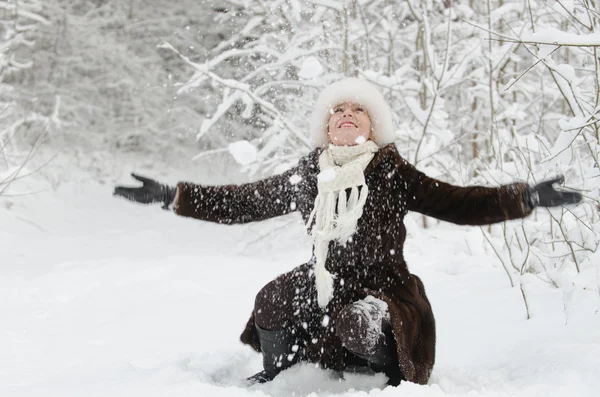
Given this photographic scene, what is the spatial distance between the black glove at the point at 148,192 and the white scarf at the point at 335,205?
531 mm

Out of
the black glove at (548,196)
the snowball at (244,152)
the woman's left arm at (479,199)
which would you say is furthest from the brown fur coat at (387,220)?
the snowball at (244,152)

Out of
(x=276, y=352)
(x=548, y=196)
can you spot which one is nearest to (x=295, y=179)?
(x=276, y=352)

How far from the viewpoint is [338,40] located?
6.20 meters

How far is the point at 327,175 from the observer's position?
6.59ft

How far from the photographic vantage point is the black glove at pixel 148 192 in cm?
199

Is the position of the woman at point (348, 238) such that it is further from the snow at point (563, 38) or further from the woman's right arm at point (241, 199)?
the snow at point (563, 38)

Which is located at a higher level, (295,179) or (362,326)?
(295,179)

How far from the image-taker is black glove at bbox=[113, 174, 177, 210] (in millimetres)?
1989

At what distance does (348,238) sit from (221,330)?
132 cm

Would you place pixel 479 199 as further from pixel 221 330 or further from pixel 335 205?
pixel 221 330

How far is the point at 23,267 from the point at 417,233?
4.02 m

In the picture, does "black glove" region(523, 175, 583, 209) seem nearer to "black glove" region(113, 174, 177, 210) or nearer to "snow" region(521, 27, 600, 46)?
"snow" region(521, 27, 600, 46)

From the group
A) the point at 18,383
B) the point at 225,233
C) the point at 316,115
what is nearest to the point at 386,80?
the point at 316,115

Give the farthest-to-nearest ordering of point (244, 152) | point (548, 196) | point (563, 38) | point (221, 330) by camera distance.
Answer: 1. point (221, 330)
2. point (244, 152)
3. point (548, 196)
4. point (563, 38)
